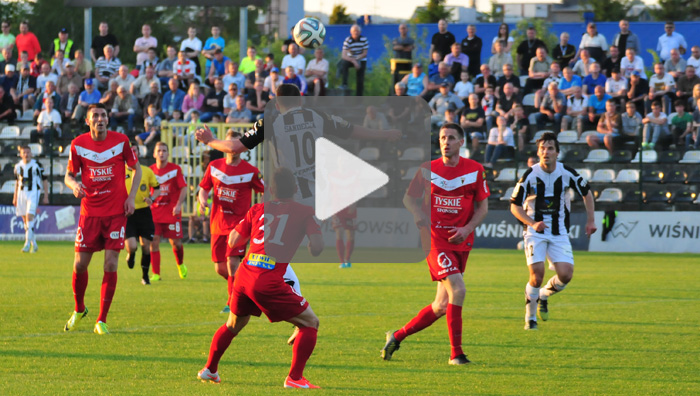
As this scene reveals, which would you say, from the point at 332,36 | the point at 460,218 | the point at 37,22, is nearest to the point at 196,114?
the point at 460,218

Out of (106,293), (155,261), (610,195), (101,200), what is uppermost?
(101,200)

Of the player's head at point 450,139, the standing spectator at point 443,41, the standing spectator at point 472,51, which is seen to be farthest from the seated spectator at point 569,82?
the player's head at point 450,139

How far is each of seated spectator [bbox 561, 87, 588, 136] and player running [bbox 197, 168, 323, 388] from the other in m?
18.4

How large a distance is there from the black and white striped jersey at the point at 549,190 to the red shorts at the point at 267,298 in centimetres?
430

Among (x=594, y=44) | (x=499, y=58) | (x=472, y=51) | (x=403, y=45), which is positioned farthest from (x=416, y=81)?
(x=594, y=44)

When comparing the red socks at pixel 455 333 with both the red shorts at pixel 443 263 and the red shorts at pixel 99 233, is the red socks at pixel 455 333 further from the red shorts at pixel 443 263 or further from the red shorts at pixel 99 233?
the red shorts at pixel 99 233

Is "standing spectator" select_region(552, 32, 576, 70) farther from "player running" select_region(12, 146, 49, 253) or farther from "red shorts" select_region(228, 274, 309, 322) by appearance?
"red shorts" select_region(228, 274, 309, 322)

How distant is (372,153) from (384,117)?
0.93 ft

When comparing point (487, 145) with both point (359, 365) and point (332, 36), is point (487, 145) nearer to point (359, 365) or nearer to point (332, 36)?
point (359, 365)

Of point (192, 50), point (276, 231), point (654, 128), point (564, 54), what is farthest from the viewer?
point (192, 50)

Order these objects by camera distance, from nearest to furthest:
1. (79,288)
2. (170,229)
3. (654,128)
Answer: (79,288), (170,229), (654,128)

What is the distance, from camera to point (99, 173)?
10.0 metres

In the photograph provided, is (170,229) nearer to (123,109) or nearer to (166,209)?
(166,209)

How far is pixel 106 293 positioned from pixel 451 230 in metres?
3.62
